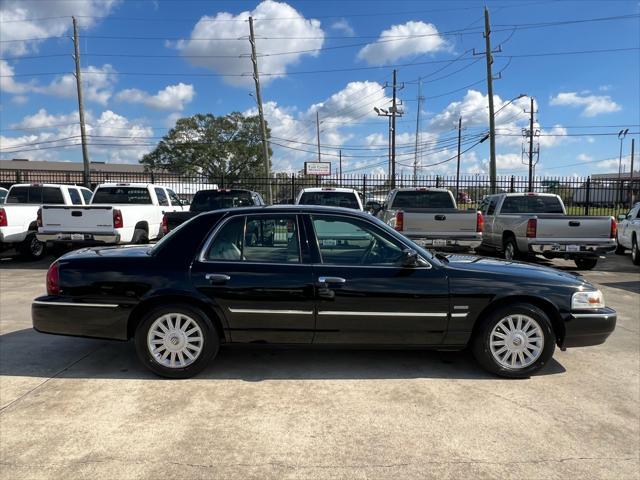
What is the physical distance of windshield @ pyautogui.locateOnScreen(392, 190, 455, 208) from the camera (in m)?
12.2

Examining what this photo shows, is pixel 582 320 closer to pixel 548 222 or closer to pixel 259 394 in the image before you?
pixel 259 394

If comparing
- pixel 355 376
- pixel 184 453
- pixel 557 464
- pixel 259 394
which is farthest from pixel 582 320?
pixel 184 453

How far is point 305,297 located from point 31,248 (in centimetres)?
1034

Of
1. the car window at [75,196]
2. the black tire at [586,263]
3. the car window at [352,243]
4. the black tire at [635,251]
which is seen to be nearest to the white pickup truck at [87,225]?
the car window at [75,196]

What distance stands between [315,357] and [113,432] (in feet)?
6.76

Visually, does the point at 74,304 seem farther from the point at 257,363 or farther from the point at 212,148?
the point at 212,148

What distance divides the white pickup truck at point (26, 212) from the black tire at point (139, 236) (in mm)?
1811

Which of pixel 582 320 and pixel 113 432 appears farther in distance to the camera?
pixel 582 320

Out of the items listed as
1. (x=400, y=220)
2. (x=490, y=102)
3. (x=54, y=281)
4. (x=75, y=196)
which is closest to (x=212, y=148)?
(x=490, y=102)

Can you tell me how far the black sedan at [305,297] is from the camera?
425cm

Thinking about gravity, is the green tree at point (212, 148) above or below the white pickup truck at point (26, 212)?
above

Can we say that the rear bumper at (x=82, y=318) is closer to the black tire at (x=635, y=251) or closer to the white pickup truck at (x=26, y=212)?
the white pickup truck at (x=26, y=212)

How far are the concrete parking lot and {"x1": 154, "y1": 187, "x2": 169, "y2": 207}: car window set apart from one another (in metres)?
7.77

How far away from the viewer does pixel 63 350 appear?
513 cm
